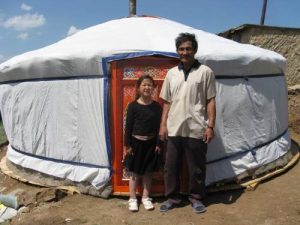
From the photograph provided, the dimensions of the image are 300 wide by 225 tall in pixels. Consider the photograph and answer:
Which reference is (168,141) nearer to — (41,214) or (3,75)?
(41,214)

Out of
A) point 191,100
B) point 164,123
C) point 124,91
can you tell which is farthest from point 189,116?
point 124,91

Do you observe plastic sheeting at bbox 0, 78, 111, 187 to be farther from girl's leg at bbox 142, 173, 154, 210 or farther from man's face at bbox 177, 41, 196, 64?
man's face at bbox 177, 41, 196, 64

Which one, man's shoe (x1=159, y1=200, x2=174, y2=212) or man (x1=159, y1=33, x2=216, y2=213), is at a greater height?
man (x1=159, y1=33, x2=216, y2=213)

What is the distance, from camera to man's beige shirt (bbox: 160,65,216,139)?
381 cm

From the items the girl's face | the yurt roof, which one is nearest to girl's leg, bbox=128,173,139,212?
the girl's face

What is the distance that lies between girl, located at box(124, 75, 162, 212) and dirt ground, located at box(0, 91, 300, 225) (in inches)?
9.0

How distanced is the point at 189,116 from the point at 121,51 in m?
1.08

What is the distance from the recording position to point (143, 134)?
404cm

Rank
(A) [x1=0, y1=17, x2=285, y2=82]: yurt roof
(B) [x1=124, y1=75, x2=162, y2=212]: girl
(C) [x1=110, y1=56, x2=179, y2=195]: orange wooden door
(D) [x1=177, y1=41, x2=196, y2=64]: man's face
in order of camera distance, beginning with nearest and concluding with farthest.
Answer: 1. (D) [x1=177, y1=41, x2=196, y2=64]: man's face
2. (B) [x1=124, y1=75, x2=162, y2=212]: girl
3. (C) [x1=110, y1=56, x2=179, y2=195]: orange wooden door
4. (A) [x1=0, y1=17, x2=285, y2=82]: yurt roof

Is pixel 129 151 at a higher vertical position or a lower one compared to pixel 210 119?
lower

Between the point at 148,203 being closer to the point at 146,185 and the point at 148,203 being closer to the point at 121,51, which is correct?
the point at 146,185

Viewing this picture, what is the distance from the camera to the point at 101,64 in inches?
174

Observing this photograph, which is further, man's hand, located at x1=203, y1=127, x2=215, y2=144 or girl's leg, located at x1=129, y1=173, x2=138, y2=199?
girl's leg, located at x1=129, y1=173, x2=138, y2=199

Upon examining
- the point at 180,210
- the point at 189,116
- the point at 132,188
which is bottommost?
the point at 180,210
